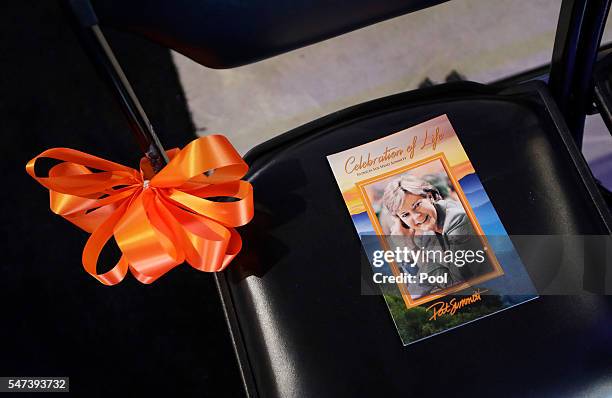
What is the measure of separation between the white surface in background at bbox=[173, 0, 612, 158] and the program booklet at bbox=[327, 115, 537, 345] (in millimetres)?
617

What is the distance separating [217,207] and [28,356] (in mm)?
786

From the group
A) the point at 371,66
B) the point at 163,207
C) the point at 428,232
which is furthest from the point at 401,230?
the point at 371,66

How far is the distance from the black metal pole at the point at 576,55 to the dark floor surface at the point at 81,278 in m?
0.75

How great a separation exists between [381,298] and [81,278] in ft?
2.62

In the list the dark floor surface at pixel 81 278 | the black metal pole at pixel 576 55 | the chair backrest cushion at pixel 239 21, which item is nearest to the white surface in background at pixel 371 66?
the dark floor surface at pixel 81 278

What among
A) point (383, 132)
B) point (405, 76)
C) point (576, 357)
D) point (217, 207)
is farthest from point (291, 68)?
point (576, 357)

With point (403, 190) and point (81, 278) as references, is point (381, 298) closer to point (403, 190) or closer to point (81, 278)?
point (403, 190)

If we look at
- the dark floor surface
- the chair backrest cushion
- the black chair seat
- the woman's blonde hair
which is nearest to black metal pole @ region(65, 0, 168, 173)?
the chair backrest cushion

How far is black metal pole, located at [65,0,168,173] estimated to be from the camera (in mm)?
585

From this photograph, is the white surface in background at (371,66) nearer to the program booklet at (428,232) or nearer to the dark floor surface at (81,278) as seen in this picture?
the dark floor surface at (81,278)

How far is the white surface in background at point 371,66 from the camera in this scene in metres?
1.35

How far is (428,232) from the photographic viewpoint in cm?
71

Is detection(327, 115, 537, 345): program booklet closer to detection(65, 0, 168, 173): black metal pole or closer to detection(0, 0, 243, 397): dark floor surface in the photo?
detection(65, 0, 168, 173): black metal pole

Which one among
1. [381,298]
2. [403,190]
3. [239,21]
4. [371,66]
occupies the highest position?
[371,66]
